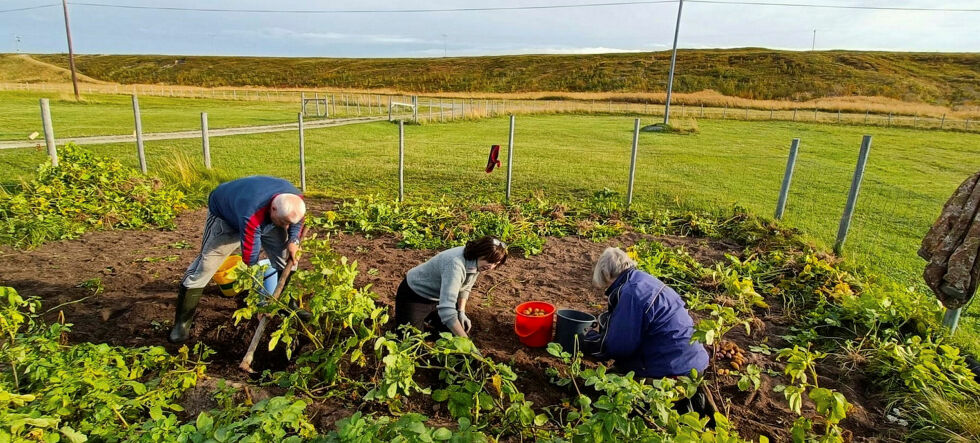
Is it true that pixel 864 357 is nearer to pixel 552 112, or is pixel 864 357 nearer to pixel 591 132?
pixel 591 132

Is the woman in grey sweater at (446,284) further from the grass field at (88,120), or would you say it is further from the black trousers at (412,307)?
the grass field at (88,120)

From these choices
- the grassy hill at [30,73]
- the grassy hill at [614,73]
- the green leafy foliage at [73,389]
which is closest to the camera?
the green leafy foliage at [73,389]

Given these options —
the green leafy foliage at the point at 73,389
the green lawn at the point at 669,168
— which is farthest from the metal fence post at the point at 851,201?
the green leafy foliage at the point at 73,389

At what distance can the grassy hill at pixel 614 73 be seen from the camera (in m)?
50.1

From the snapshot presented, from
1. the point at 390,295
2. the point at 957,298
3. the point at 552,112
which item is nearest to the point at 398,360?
the point at 390,295

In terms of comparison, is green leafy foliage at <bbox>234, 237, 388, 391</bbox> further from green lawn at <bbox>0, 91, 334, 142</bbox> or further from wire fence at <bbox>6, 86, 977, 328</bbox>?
green lawn at <bbox>0, 91, 334, 142</bbox>

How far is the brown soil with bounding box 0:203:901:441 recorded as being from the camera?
10.0 feet

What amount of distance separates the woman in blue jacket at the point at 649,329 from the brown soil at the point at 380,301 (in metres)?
0.23

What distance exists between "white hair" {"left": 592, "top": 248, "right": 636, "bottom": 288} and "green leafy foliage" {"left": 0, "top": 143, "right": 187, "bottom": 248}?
5.44 metres

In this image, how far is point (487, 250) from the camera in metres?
3.08

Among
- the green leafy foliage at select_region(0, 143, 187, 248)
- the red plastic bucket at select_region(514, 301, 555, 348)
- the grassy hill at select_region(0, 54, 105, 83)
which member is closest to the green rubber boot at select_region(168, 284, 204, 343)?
the red plastic bucket at select_region(514, 301, 555, 348)

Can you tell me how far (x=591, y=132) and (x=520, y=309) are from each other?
57.0ft

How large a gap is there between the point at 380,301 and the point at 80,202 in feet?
14.6

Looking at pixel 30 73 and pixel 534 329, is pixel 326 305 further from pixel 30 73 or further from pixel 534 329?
pixel 30 73
